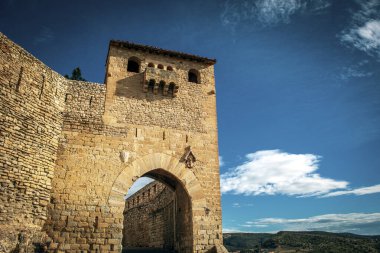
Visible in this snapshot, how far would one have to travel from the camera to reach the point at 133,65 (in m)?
12.4

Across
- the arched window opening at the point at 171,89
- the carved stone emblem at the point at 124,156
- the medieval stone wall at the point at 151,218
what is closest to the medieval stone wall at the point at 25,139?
the carved stone emblem at the point at 124,156

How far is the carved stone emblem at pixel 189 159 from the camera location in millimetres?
10984

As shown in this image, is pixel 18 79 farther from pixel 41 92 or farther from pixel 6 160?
pixel 6 160

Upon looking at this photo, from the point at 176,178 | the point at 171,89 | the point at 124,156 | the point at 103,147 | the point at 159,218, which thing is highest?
the point at 171,89

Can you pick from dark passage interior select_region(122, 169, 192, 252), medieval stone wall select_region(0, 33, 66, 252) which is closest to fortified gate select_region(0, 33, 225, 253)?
medieval stone wall select_region(0, 33, 66, 252)

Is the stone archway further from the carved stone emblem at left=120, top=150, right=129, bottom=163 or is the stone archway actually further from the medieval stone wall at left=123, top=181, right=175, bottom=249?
the medieval stone wall at left=123, top=181, right=175, bottom=249

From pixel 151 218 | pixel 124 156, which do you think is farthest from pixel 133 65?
pixel 151 218

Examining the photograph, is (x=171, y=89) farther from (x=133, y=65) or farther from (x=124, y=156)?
(x=124, y=156)

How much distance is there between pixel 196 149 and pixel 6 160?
646 cm

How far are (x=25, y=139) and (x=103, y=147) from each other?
2.49 meters

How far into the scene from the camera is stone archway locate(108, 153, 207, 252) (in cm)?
996

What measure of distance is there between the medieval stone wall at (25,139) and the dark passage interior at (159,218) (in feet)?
13.8

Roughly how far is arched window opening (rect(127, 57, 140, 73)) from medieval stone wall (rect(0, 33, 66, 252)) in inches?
136

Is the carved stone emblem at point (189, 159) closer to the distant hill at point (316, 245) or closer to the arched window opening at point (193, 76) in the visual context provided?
the arched window opening at point (193, 76)
